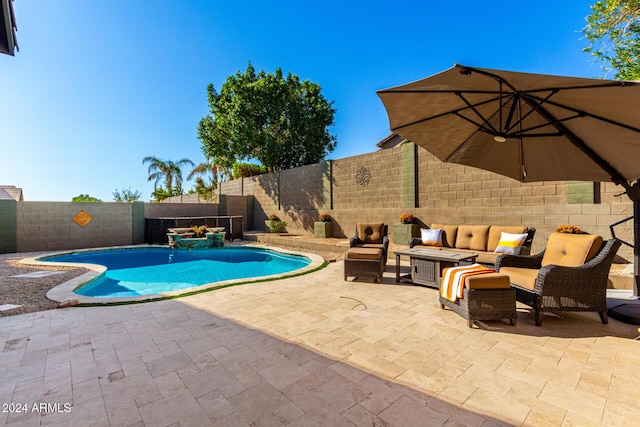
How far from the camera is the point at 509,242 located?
5.04 metres

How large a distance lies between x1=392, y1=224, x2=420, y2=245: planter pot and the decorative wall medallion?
7.30 feet

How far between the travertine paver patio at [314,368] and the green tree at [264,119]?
11.9 meters

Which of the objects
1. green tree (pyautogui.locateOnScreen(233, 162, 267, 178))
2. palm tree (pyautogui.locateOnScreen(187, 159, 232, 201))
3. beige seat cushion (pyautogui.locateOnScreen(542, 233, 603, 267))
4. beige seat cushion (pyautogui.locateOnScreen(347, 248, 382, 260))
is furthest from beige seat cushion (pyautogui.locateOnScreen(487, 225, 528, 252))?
palm tree (pyautogui.locateOnScreen(187, 159, 232, 201))

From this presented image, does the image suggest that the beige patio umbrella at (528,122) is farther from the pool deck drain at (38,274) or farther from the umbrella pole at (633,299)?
the pool deck drain at (38,274)

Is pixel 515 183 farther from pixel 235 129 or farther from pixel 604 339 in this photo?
pixel 235 129

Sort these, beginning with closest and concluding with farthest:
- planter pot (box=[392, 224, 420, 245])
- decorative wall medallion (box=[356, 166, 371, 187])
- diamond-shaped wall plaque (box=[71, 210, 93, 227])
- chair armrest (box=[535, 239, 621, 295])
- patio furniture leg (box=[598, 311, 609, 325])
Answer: chair armrest (box=[535, 239, 621, 295])
patio furniture leg (box=[598, 311, 609, 325])
planter pot (box=[392, 224, 420, 245])
decorative wall medallion (box=[356, 166, 371, 187])
diamond-shaped wall plaque (box=[71, 210, 93, 227])

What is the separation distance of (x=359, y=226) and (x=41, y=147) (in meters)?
15.7

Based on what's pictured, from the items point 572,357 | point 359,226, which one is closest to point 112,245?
point 359,226

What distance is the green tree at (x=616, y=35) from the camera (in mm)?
6754

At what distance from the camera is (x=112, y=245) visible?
11070mm

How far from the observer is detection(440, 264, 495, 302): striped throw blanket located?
10.3ft

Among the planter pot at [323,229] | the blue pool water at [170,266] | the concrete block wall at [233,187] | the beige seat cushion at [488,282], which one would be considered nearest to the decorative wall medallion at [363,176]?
the planter pot at [323,229]

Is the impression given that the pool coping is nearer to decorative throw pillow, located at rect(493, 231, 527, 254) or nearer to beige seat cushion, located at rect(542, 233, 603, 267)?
decorative throw pillow, located at rect(493, 231, 527, 254)

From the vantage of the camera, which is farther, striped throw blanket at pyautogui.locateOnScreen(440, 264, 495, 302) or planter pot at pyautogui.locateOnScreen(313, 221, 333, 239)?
planter pot at pyautogui.locateOnScreen(313, 221, 333, 239)
